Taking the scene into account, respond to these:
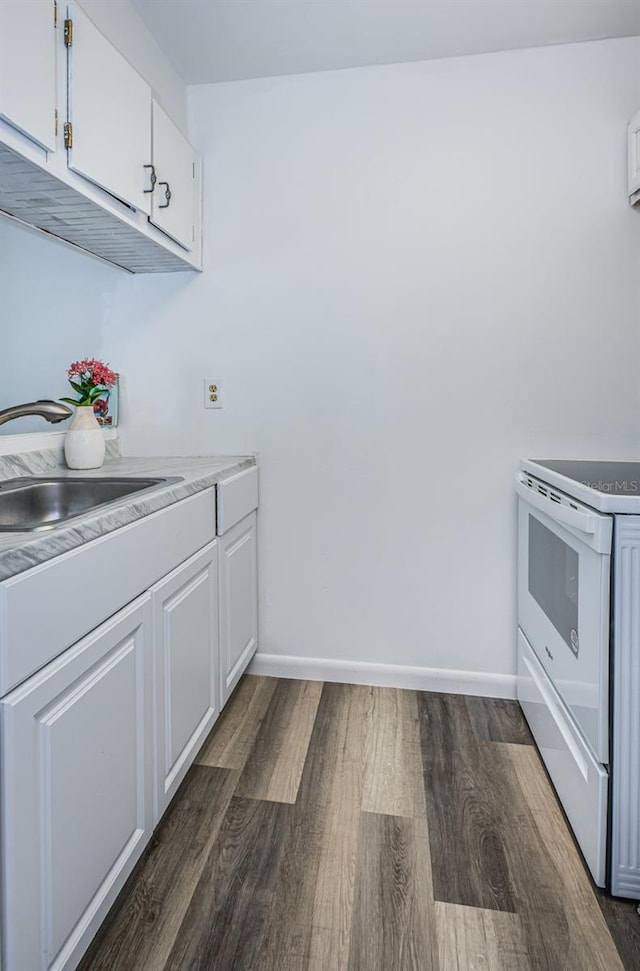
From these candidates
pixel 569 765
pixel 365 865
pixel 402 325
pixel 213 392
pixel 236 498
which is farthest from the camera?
pixel 213 392

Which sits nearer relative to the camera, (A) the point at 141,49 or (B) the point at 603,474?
(B) the point at 603,474

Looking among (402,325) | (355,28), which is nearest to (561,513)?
(402,325)

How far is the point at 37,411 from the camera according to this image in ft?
4.74

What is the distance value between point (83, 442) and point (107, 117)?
0.92 m

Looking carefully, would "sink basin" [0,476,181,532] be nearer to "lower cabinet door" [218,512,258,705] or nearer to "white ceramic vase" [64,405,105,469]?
"white ceramic vase" [64,405,105,469]

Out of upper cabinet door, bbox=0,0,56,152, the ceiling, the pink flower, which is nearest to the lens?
upper cabinet door, bbox=0,0,56,152


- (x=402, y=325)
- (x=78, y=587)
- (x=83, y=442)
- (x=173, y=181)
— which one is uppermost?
(x=173, y=181)

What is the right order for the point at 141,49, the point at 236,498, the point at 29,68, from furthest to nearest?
1. the point at 236,498
2. the point at 141,49
3. the point at 29,68

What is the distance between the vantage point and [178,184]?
6.20ft

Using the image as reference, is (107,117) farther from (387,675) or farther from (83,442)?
(387,675)

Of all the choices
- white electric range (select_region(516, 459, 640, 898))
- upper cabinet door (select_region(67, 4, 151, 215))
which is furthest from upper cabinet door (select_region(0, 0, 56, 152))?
white electric range (select_region(516, 459, 640, 898))

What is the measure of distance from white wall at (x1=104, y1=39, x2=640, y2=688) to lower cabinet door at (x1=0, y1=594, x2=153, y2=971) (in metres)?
1.07

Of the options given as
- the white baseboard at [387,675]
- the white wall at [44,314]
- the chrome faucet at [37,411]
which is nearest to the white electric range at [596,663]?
the white baseboard at [387,675]

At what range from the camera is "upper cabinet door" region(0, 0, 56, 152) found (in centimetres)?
107
